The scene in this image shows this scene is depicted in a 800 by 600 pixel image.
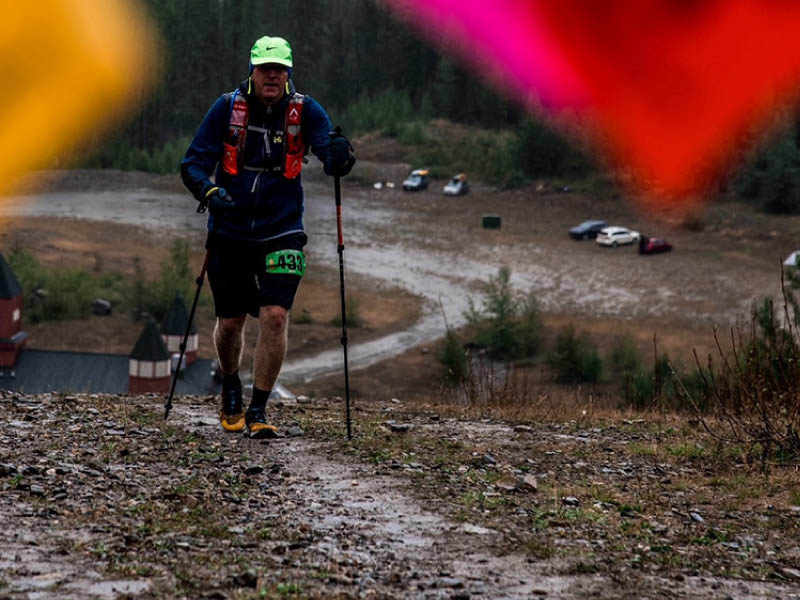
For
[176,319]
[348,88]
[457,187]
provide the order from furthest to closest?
1. [348,88]
2. [457,187]
3. [176,319]

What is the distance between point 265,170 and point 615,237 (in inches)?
2234

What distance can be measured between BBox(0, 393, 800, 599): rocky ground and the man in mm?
956

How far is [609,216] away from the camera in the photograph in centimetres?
7144

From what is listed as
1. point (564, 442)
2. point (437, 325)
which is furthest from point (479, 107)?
point (564, 442)

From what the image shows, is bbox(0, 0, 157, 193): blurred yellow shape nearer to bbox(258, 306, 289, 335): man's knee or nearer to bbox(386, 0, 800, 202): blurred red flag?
bbox(386, 0, 800, 202): blurred red flag

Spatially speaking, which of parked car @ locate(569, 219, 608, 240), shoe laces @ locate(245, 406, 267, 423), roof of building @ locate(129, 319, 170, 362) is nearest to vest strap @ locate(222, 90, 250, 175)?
shoe laces @ locate(245, 406, 267, 423)

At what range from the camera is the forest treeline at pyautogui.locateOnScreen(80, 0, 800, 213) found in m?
82.8

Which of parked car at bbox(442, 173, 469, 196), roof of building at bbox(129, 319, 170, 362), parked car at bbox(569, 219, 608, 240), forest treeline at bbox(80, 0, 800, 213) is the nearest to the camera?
roof of building at bbox(129, 319, 170, 362)

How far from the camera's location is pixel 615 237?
64.6 meters

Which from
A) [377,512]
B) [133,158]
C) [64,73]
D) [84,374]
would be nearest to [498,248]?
[64,73]

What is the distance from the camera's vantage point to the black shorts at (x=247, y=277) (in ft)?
29.5

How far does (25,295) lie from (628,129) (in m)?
40.6

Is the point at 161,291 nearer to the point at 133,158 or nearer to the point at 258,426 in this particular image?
the point at 133,158

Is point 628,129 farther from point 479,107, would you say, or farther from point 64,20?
point 64,20
